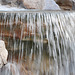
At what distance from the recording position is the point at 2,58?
3.02 metres

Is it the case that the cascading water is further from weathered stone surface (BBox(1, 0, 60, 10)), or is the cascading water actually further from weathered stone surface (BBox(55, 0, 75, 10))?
weathered stone surface (BBox(55, 0, 75, 10))

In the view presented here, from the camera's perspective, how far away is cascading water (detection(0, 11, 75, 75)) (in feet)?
12.5

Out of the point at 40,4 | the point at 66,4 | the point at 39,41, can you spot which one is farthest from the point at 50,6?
the point at 39,41

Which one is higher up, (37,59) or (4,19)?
(4,19)

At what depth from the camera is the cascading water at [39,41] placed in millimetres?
3801

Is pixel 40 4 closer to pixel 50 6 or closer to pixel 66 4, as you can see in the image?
pixel 50 6

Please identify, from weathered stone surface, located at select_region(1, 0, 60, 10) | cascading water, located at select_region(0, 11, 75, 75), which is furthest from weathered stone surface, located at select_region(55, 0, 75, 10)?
cascading water, located at select_region(0, 11, 75, 75)

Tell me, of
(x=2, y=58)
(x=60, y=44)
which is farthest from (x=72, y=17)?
(x=2, y=58)

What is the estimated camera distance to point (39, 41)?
3.88 m

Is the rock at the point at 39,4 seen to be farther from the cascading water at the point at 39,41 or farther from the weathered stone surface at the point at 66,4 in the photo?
the cascading water at the point at 39,41

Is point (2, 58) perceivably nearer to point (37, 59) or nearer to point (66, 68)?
point (37, 59)

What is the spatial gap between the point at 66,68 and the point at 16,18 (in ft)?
6.50

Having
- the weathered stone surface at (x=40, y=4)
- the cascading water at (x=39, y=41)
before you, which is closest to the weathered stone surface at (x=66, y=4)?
the weathered stone surface at (x=40, y=4)

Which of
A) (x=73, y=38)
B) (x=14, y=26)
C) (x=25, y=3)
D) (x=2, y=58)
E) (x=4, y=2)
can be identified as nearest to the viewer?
(x=2, y=58)
